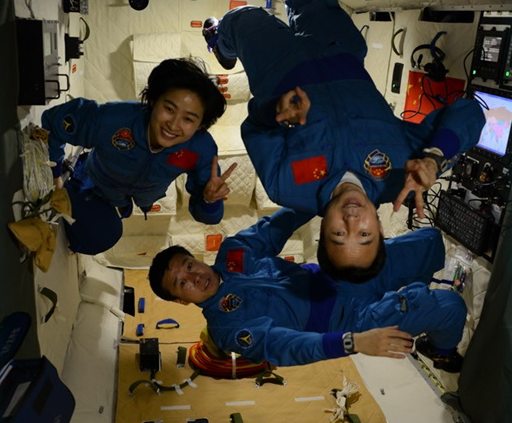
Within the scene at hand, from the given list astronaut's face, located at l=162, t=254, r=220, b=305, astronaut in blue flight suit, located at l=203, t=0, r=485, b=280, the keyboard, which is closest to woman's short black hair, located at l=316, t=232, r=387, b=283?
astronaut in blue flight suit, located at l=203, t=0, r=485, b=280

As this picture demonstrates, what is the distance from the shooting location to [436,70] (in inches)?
145

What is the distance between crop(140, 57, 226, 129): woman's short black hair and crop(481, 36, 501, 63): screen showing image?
1.63 m

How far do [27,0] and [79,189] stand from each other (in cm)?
101

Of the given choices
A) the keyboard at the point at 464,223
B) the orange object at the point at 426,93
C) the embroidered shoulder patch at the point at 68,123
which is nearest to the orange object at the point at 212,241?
the orange object at the point at 426,93

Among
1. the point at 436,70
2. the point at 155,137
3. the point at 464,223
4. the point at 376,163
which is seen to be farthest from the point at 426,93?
the point at 155,137

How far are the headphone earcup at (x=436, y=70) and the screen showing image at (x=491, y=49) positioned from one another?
433mm

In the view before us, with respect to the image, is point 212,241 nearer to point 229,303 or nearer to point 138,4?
point 138,4

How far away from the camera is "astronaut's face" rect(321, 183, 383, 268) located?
2.07 metres

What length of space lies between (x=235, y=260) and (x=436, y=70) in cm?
190

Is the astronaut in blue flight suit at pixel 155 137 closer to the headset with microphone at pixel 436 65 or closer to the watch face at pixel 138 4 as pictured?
the headset with microphone at pixel 436 65

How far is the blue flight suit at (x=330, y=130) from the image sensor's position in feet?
7.08

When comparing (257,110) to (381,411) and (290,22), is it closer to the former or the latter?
(290,22)

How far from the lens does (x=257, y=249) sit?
2.70m

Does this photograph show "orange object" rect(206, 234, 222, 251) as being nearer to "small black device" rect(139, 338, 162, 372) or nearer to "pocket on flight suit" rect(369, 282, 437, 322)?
"small black device" rect(139, 338, 162, 372)
